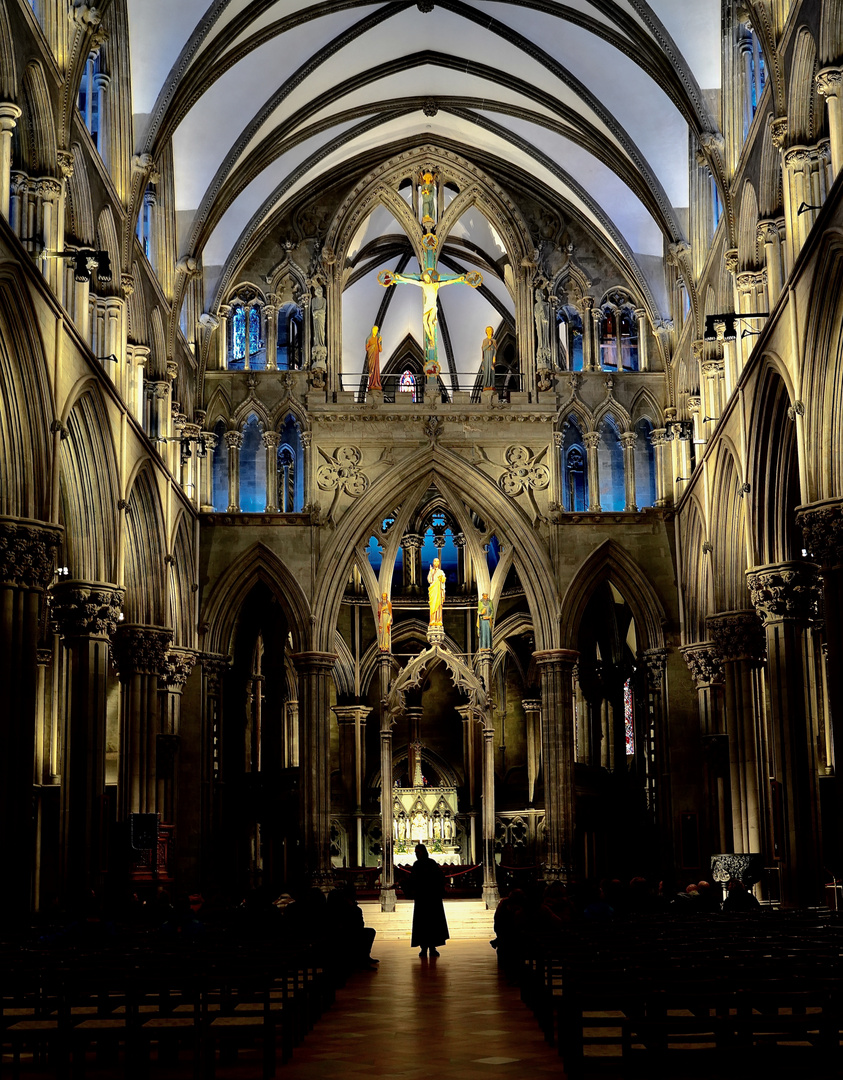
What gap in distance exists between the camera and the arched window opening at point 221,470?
30.1 meters

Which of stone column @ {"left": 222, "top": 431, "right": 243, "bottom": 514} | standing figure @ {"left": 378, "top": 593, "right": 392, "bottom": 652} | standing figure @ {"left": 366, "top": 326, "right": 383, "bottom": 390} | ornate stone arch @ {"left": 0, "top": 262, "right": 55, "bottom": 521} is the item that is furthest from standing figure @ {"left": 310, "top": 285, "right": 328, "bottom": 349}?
ornate stone arch @ {"left": 0, "top": 262, "right": 55, "bottom": 521}

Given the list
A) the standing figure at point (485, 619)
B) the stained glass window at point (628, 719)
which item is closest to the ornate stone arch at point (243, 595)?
the standing figure at point (485, 619)

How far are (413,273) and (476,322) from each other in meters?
2.51

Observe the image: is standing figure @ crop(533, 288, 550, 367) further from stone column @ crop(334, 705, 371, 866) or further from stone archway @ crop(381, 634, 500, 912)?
stone column @ crop(334, 705, 371, 866)

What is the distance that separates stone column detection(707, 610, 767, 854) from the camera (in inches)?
941

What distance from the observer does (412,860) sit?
32.2 metres

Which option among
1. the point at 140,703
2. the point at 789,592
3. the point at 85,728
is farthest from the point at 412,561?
the point at 789,592

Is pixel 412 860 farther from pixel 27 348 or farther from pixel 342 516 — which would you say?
pixel 27 348

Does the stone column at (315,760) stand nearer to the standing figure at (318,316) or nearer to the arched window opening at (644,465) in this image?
the standing figure at (318,316)

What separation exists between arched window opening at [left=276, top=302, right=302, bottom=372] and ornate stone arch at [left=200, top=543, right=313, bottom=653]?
443cm

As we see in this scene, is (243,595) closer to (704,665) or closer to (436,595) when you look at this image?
(436,595)

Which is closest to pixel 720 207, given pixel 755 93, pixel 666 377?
pixel 755 93

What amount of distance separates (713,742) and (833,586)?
9.08 metres

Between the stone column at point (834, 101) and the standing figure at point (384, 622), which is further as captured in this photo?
the standing figure at point (384, 622)
